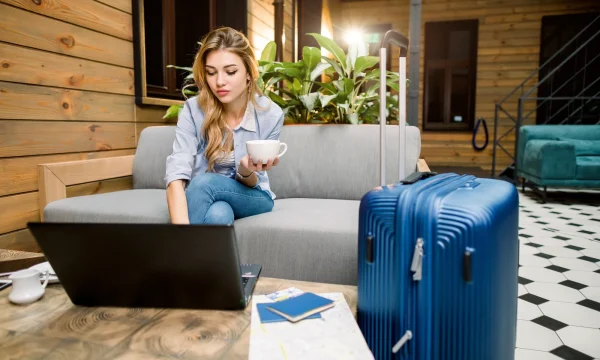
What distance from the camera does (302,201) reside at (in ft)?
6.75

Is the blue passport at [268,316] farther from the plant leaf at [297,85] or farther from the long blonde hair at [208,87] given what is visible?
the plant leaf at [297,85]

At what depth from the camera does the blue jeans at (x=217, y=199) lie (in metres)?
1.54

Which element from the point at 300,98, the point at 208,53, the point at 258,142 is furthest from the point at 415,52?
the point at 258,142

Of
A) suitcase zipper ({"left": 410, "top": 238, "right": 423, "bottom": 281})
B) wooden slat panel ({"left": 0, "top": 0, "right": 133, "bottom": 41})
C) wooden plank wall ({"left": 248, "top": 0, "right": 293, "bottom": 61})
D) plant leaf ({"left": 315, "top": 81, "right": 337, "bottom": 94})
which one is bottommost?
suitcase zipper ({"left": 410, "top": 238, "right": 423, "bottom": 281})

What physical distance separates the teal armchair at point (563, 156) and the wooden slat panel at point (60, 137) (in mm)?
4022

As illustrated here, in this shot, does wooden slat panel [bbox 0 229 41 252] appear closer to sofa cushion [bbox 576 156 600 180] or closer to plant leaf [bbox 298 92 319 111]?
plant leaf [bbox 298 92 319 111]

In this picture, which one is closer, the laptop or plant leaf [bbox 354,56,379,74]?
the laptop

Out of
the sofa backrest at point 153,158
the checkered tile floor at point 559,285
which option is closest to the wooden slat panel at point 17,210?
the sofa backrest at point 153,158

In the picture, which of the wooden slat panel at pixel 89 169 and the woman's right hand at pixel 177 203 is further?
the wooden slat panel at pixel 89 169

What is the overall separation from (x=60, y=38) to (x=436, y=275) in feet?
7.10

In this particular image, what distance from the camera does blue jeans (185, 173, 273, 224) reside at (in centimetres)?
154

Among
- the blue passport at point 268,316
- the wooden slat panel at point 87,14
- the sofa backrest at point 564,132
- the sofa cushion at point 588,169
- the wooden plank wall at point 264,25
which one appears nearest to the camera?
the blue passport at point 268,316

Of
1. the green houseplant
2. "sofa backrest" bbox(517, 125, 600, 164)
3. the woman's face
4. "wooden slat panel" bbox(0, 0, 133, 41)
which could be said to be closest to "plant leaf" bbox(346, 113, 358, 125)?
the green houseplant

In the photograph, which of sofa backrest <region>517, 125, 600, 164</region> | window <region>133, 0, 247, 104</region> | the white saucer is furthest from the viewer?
sofa backrest <region>517, 125, 600, 164</region>
